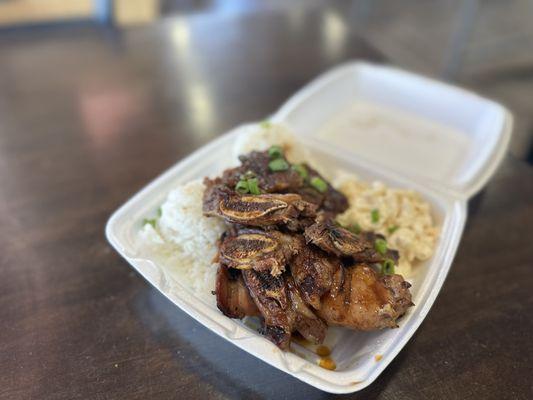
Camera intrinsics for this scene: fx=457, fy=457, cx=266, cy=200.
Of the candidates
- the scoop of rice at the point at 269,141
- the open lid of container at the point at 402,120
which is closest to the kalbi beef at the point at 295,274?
the scoop of rice at the point at 269,141

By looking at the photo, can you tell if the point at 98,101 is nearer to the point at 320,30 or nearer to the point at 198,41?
the point at 198,41

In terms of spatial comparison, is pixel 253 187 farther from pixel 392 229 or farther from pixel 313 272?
pixel 392 229

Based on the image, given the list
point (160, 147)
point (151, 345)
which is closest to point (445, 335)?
point (151, 345)

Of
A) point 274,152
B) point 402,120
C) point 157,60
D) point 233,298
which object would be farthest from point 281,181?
point 157,60

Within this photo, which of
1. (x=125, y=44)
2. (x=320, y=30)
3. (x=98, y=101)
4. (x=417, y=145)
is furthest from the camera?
(x=320, y=30)

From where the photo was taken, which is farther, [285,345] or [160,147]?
[160,147]

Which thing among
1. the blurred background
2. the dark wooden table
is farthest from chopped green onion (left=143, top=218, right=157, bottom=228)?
the blurred background
